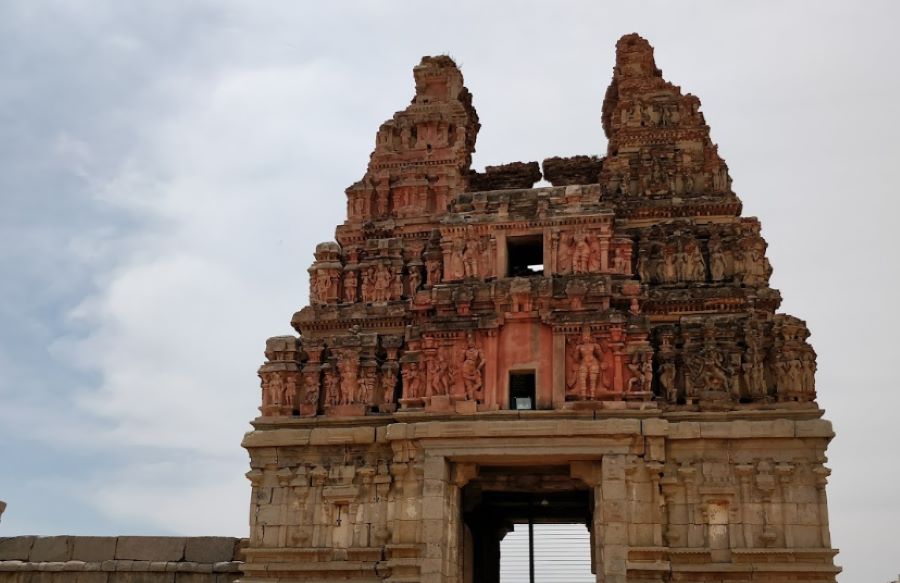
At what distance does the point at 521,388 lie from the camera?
18.5 meters

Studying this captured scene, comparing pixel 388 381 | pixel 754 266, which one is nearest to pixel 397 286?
pixel 388 381

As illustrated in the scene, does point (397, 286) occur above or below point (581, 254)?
below

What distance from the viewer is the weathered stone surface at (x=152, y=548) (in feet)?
66.3

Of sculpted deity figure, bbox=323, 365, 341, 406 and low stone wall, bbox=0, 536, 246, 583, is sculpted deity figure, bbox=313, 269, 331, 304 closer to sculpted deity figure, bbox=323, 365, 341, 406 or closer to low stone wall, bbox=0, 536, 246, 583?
sculpted deity figure, bbox=323, 365, 341, 406

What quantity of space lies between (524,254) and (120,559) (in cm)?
1144

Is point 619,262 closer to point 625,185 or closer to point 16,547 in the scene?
point 625,185

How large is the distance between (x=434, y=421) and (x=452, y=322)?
2130 millimetres

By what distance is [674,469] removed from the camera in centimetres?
1720

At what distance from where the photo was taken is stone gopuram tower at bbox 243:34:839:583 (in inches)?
666

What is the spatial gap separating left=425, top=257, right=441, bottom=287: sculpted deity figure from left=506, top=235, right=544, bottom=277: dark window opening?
1573 millimetres

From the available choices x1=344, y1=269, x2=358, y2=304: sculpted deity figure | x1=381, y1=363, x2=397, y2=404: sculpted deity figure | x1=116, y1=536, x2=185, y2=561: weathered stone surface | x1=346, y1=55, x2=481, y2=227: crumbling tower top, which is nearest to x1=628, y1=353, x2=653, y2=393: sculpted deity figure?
x1=381, y1=363, x2=397, y2=404: sculpted deity figure

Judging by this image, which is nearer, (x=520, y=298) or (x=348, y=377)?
(x=520, y=298)

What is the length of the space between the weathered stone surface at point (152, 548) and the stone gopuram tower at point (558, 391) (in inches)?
110

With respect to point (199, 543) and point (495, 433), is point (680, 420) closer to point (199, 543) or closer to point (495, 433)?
point (495, 433)
